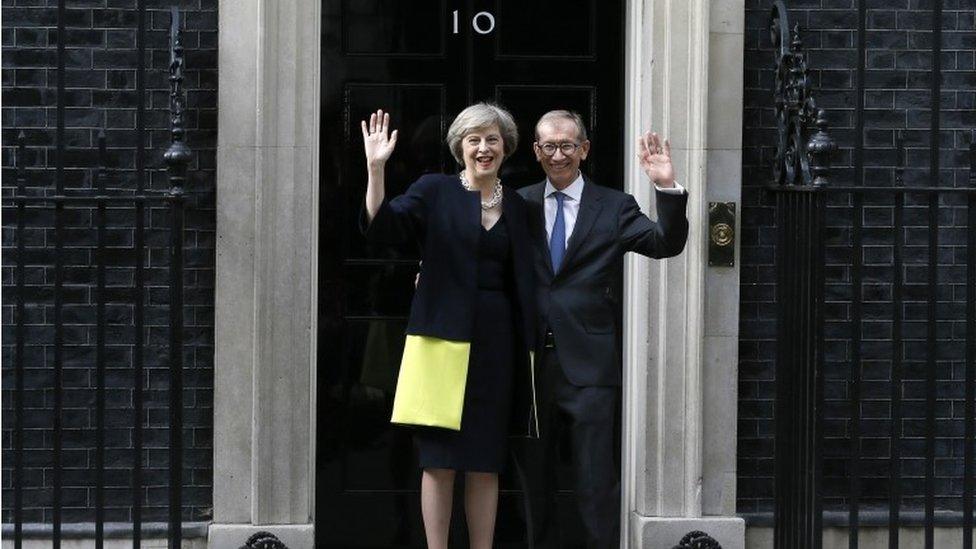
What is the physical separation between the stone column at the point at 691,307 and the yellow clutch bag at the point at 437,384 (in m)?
1.37

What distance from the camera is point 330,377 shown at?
310 inches

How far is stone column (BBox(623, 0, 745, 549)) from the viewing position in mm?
7508

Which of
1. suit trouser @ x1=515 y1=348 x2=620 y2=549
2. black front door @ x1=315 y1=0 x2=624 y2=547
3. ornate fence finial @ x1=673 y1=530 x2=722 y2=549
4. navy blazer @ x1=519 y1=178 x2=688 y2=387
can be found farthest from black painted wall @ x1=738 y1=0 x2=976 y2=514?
suit trouser @ x1=515 y1=348 x2=620 y2=549

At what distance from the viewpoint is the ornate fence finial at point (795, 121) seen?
6.60m

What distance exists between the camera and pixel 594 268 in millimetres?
6480

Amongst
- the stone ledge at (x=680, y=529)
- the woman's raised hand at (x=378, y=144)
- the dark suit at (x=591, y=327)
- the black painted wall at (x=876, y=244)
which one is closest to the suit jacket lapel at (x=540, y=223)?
the dark suit at (x=591, y=327)

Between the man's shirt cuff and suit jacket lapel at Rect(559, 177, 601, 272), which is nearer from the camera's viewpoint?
the man's shirt cuff

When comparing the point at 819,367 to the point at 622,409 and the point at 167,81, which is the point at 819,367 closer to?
the point at 622,409

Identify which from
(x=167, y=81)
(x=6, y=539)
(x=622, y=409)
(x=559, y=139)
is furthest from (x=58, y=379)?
(x=622, y=409)

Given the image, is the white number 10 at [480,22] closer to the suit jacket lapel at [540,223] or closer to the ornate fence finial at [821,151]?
the suit jacket lapel at [540,223]

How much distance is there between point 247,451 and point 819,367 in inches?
99.2

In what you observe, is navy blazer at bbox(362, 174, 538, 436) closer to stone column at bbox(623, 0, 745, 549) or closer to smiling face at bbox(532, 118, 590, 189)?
smiling face at bbox(532, 118, 590, 189)

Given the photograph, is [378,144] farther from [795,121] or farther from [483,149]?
[795,121]

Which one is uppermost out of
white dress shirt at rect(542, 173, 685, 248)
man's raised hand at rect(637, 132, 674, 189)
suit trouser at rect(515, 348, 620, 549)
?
man's raised hand at rect(637, 132, 674, 189)
